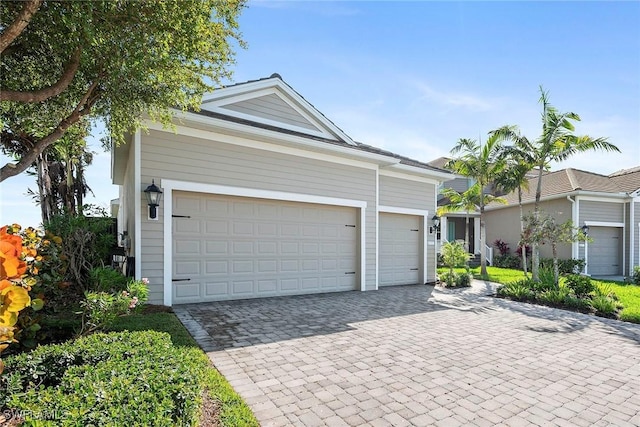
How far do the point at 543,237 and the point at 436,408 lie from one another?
822 centimetres

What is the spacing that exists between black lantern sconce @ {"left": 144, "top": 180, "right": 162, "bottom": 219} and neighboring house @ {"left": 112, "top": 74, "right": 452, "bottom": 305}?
16 cm

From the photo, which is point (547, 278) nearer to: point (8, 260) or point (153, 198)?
point (153, 198)

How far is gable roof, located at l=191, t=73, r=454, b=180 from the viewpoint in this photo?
8.30 m

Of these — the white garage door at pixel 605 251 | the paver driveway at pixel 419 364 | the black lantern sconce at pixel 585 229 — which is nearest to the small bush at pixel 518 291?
the paver driveway at pixel 419 364

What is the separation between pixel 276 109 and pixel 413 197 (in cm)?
549

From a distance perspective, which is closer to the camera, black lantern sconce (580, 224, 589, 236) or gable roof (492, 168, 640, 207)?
black lantern sconce (580, 224, 589, 236)

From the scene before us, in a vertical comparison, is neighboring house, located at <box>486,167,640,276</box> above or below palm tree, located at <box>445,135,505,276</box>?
below

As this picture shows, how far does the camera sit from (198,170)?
23.7ft

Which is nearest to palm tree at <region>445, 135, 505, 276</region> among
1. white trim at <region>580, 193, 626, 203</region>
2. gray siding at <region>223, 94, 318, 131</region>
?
white trim at <region>580, 193, 626, 203</region>

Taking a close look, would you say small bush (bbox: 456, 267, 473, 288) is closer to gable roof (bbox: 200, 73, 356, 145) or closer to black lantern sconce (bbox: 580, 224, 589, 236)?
gable roof (bbox: 200, 73, 356, 145)

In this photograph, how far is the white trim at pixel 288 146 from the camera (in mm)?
7180

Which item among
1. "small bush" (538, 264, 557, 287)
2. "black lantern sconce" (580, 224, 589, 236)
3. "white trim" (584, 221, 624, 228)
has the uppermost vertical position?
"white trim" (584, 221, 624, 228)

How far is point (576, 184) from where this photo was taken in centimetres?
1538

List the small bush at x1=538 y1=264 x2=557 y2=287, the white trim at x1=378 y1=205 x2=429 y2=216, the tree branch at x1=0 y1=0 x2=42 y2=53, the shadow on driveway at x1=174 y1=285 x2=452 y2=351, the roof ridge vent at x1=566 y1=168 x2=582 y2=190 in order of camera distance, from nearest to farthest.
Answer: the tree branch at x1=0 y1=0 x2=42 y2=53 < the shadow on driveway at x1=174 y1=285 x2=452 y2=351 < the small bush at x1=538 y1=264 x2=557 y2=287 < the white trim at x1=378 y1=205 x2=429 y2=216 < the roof ridge vent at x1=566 y1=168 x2=582 y2=190
